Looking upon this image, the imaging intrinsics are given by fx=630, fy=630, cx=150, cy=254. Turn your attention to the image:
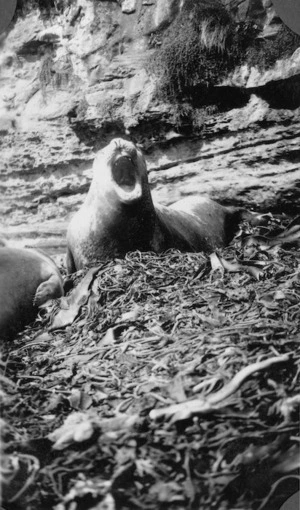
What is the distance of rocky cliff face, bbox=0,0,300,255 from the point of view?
212 centimetres

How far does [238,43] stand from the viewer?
7.31 feet

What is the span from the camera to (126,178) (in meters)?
2.69

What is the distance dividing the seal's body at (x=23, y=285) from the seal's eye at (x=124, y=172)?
18.3 inches

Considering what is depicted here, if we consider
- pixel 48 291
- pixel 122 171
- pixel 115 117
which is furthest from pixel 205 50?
pixel 48 291

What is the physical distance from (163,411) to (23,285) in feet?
3.24

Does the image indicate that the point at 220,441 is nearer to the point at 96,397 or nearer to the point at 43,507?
the point at 96,397

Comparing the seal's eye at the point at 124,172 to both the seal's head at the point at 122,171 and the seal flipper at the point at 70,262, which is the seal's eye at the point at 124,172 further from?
the seal flipper at the point at 70,262

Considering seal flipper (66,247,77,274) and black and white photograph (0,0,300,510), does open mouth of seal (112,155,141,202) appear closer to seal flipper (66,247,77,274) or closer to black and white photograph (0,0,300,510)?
black and white photograph (0,0,300,510)

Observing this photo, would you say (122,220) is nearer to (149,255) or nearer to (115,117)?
(149,255)

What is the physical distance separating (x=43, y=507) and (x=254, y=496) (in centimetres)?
48

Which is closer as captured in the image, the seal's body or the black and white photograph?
the black and white photograph

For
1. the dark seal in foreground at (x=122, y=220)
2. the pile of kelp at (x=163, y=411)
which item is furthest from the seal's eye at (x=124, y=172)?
the pile of kelp at (x=163, y=411)

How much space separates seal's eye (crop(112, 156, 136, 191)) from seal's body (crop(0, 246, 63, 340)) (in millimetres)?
465

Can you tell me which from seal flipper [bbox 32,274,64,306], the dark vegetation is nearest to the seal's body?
seal flipper [bbox 32,274,64,306]
